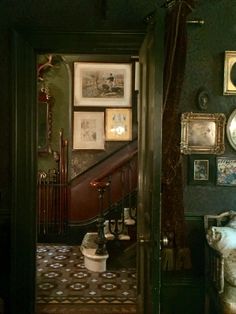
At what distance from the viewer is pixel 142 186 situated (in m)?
2.72

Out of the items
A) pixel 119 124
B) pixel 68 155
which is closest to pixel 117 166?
pixel 119 124

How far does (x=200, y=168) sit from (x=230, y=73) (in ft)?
2.58

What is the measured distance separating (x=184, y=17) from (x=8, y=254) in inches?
85.2

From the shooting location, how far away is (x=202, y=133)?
3.13 meters

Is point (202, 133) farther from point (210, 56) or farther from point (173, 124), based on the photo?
point (210, 56)

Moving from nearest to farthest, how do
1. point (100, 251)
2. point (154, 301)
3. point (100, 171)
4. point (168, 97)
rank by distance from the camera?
point (154, 301), point (168, 97), point (100, 251), point (100, 171)

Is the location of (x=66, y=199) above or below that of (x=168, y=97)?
below

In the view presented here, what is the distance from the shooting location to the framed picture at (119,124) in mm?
5734

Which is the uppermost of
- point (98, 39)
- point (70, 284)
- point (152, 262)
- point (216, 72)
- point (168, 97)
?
point (98, 39)

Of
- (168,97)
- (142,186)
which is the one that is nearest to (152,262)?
(142,186)

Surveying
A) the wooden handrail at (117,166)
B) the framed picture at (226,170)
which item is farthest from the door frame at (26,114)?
the wooden handrail at (117,166)

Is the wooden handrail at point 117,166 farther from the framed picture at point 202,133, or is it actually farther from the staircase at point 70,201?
the framed picture at point 202,133

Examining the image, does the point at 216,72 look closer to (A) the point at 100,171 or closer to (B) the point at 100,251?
(B) the point at 100,251

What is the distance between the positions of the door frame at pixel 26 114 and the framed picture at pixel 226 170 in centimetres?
→ 112
